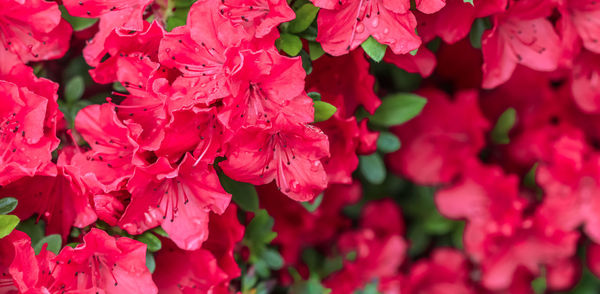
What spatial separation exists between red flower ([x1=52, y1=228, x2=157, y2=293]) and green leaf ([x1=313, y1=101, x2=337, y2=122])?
406 mm

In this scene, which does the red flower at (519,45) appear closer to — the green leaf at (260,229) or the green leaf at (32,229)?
the green leaf at (260,229)

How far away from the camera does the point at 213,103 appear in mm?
953

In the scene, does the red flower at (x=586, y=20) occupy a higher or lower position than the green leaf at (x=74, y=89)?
higher

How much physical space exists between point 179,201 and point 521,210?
874mm

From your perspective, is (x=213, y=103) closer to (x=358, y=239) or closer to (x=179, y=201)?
(x=179, y=201)

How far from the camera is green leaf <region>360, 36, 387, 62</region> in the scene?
3.28ft

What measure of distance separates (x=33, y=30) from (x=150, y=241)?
0.49m

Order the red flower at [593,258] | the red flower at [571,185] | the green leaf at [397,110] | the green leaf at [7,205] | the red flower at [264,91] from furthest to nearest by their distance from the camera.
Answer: the red flower at [593,258] → the red flower at [571,185] → the green leaf at [397,110] → the green leaf at [7,205] → the red flower at [264,91]

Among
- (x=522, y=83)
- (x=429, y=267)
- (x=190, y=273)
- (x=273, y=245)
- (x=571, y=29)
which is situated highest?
(x=571, y=29)

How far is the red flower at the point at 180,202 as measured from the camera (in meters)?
1.00

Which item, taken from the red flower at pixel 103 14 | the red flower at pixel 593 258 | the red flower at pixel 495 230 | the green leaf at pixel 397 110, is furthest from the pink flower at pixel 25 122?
the red flower at pixel 593 258

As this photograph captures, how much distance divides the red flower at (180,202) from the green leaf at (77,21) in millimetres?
381

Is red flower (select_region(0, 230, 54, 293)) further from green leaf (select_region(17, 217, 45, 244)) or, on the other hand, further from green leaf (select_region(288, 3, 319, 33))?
green leaf (select_region(288, 3, 319, 33))

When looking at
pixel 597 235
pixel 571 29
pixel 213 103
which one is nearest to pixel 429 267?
pixel 597 235
